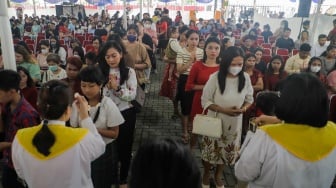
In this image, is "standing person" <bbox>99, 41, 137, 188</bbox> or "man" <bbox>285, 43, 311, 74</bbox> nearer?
"standing person" <bbox>99, 41, 137, 188</bbox>

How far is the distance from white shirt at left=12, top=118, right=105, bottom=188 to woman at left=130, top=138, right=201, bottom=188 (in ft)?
2.11

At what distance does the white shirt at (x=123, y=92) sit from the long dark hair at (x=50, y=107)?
3.25ft

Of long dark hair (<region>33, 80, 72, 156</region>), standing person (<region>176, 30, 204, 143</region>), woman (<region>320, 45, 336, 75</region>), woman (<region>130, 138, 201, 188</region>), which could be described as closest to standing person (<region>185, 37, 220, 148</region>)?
standing person (<region>176, 30, 204, 143</region>)

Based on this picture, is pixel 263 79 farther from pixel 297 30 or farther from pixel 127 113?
pixel 297 30

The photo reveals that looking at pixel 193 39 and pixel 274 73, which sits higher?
pixel 193 39

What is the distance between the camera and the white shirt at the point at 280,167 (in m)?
1.51

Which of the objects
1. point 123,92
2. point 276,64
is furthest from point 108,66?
point 276,64

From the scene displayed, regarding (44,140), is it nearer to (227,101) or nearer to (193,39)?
(227,101)

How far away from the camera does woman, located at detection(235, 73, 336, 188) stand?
145 centimetres

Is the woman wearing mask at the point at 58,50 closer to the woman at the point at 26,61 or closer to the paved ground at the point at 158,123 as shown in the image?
the paved ground at the point at 158,123

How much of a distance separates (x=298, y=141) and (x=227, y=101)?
4.36 ft

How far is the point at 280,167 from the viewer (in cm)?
151

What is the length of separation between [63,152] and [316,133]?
1.30 m

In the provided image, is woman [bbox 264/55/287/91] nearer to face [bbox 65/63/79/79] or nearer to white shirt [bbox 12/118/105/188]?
face [bbox 65/63/79/79]
